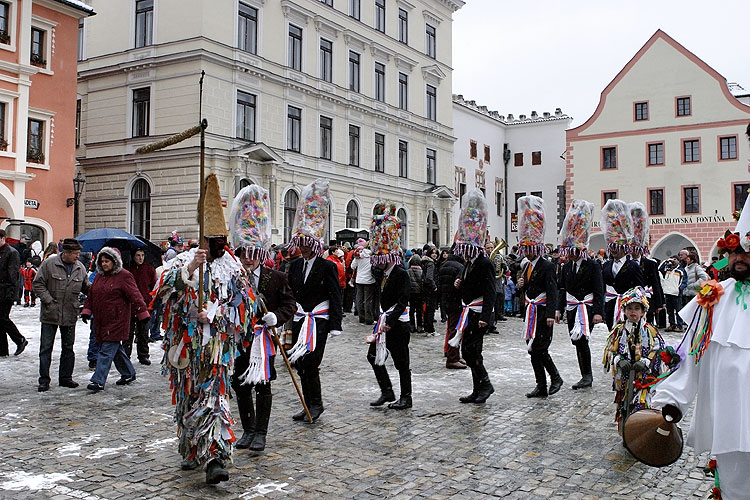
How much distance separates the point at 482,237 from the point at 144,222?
76.1 feet

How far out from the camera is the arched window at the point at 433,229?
4097 centimetres

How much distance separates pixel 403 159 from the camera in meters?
39.5

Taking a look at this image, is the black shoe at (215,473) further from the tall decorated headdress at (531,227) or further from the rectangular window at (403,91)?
the rectangular window at (403,91)

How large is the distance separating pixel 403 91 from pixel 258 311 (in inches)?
1360

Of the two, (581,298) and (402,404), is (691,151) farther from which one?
(402,404)

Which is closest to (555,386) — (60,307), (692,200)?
(60,307)

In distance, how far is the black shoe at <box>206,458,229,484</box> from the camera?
5.26 metres

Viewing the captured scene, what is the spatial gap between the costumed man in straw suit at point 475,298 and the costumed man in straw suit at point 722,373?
13.8 feet

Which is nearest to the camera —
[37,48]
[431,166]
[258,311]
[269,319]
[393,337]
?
[269,319]

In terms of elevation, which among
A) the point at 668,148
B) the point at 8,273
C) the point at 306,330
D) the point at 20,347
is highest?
the point at 668,148

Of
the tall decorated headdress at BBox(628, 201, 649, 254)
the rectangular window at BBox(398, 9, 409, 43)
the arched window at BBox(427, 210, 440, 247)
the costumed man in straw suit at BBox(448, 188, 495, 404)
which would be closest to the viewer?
the costumed man in straw suit at BBox(448, 188, 495, 404)

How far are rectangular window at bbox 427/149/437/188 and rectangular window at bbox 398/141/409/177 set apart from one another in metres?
2.31

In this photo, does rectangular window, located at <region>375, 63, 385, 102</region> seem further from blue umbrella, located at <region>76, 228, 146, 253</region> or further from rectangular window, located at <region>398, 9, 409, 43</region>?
blue umbrella, located at <region>76, 228, 146, 253</region>

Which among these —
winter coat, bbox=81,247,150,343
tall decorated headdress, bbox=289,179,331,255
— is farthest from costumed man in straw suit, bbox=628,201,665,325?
winter coat, bbox=81,247,150,343
